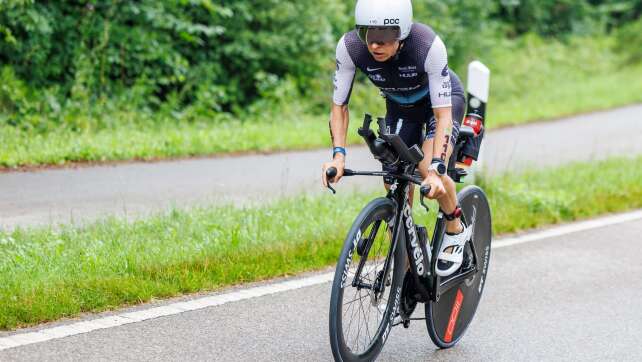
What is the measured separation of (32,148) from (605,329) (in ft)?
23.1

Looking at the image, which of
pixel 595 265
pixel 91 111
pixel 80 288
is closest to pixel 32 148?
pixel 91 111

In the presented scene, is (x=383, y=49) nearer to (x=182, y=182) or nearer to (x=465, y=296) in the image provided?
(x=465, y=296)

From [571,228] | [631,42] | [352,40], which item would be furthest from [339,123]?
[631,42]

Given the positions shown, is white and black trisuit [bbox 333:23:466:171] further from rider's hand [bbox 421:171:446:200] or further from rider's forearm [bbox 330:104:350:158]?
rider's hand [bbox 421:171:446:200]

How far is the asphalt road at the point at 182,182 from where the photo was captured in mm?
8656

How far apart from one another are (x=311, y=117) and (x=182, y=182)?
5.79 meters

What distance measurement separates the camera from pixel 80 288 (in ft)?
18.9

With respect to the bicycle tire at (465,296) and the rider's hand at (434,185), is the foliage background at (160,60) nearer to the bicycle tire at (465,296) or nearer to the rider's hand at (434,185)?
the bicycle tire at (465,296)

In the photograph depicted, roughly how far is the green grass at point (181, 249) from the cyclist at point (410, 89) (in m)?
1.67

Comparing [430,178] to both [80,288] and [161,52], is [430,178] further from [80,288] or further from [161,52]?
[161,52]

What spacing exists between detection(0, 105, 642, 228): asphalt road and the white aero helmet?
382 cm

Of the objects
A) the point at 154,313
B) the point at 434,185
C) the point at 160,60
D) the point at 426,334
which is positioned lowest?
the point at 426,334

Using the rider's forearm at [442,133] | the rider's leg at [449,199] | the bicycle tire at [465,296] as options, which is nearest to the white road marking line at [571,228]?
the bicycle tire at [465,296]

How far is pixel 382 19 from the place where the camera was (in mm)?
4719
